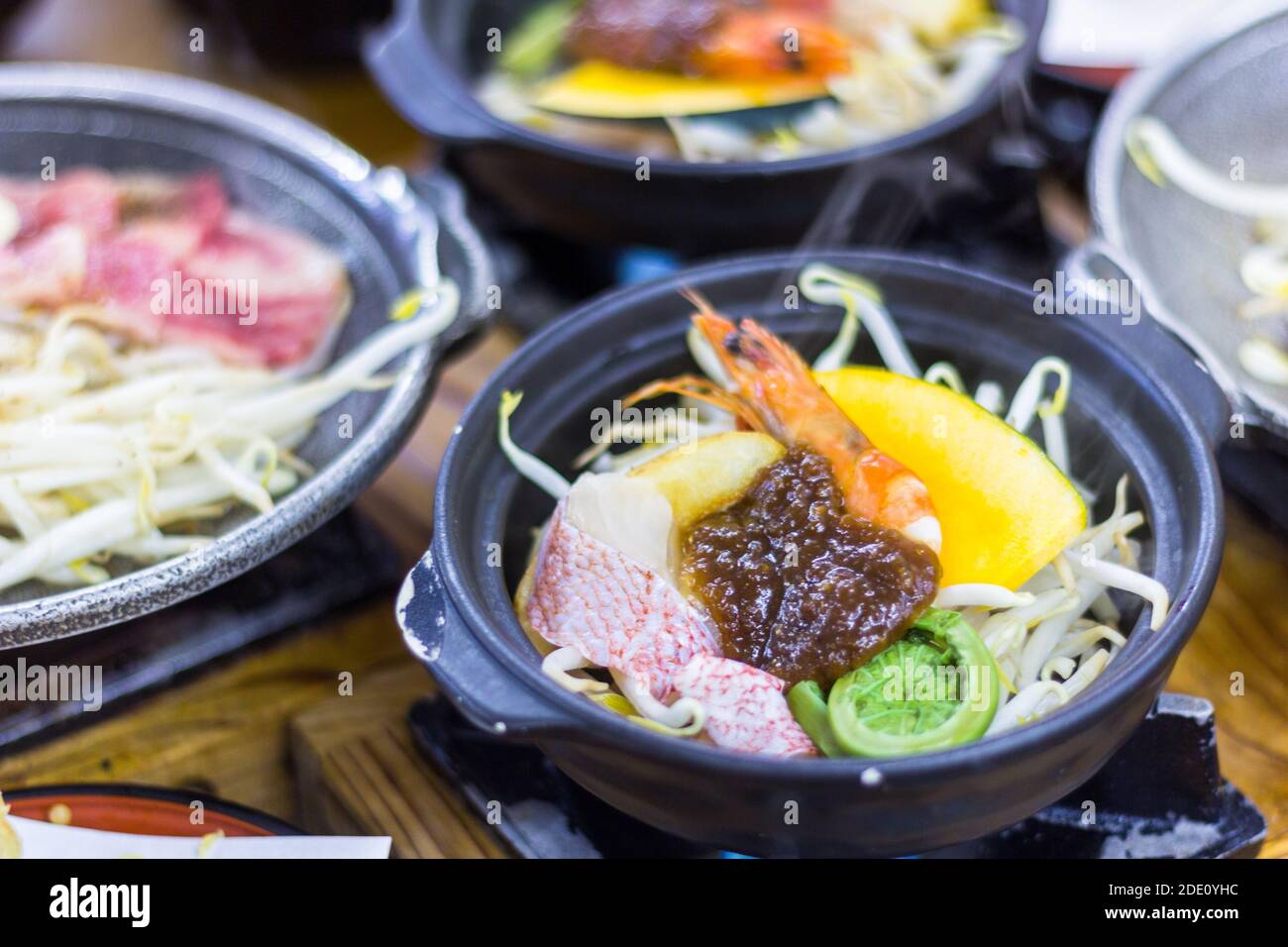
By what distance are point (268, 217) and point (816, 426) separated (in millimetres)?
1289

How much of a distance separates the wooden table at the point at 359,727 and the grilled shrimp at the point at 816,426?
0.66 m

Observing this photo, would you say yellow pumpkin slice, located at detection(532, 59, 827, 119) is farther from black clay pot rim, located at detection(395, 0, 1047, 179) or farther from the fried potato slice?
the fried potato slice

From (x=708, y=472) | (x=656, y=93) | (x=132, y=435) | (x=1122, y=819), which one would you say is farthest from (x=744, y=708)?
(x=656, y=93)

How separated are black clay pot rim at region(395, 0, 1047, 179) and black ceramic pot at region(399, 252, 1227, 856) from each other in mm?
354

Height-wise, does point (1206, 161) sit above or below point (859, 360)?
above

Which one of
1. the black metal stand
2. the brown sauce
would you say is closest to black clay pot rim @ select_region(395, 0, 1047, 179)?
the brown sauce

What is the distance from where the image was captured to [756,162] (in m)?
2.18

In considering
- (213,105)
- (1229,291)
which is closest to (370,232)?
(213,105)

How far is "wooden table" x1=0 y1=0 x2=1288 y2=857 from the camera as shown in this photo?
5.94 feet

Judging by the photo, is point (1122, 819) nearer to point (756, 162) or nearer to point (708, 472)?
point (708, 472)

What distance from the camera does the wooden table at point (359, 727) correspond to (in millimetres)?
1810

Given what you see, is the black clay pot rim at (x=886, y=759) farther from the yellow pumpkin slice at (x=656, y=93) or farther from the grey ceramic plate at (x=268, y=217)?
the yellow pumpkin slice at (x=656, y=93)

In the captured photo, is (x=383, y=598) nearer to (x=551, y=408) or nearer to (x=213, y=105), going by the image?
(x=551, y=408)

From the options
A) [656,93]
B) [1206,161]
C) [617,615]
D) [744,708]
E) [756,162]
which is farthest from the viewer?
[656,93]
